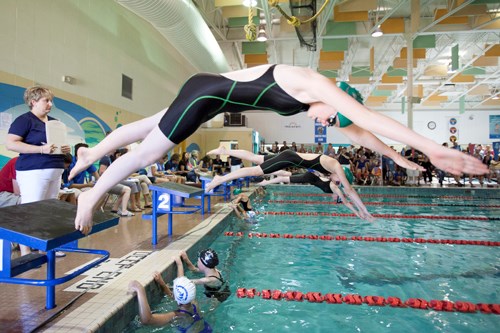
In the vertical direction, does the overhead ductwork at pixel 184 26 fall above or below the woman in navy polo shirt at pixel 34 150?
above

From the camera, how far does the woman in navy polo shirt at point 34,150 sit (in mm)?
2994

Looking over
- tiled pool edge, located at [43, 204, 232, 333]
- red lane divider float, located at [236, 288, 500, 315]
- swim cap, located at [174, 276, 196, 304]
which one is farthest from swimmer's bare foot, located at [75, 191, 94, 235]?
red lane divider float, located at [236, 288, 500, 315]

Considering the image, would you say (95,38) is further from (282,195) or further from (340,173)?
(282,195)

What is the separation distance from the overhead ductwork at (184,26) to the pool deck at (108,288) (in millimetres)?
4459

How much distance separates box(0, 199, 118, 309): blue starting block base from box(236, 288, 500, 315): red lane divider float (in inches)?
70.2

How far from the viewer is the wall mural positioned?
17.9 feet

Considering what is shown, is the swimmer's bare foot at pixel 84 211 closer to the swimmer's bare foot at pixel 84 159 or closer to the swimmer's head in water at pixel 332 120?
the swimmer's bare foot at pixel 84 159

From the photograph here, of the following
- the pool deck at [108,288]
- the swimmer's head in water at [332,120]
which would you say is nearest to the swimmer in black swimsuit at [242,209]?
the pool deck at [108,288]

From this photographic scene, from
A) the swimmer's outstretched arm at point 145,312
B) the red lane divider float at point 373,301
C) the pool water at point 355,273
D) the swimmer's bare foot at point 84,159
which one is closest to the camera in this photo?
the swimmer's bare foot at point 84,159

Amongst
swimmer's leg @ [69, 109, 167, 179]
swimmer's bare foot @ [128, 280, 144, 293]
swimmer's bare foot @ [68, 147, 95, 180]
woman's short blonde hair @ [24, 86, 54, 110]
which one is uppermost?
woman's short blonde hair @ [24, 86, 54, 110]

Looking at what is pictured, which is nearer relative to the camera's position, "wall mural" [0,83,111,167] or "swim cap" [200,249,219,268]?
"swim cap" [200,249,219,268]

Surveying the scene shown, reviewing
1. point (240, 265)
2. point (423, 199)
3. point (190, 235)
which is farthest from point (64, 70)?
point (423, 199)

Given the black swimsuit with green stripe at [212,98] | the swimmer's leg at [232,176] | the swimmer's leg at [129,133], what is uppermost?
the black swimsuit with green stripe at [212,98]

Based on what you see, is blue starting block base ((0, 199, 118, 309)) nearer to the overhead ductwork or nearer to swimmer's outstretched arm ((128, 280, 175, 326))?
swimmer's outstretched arm ((128, 280, 175, 326))
